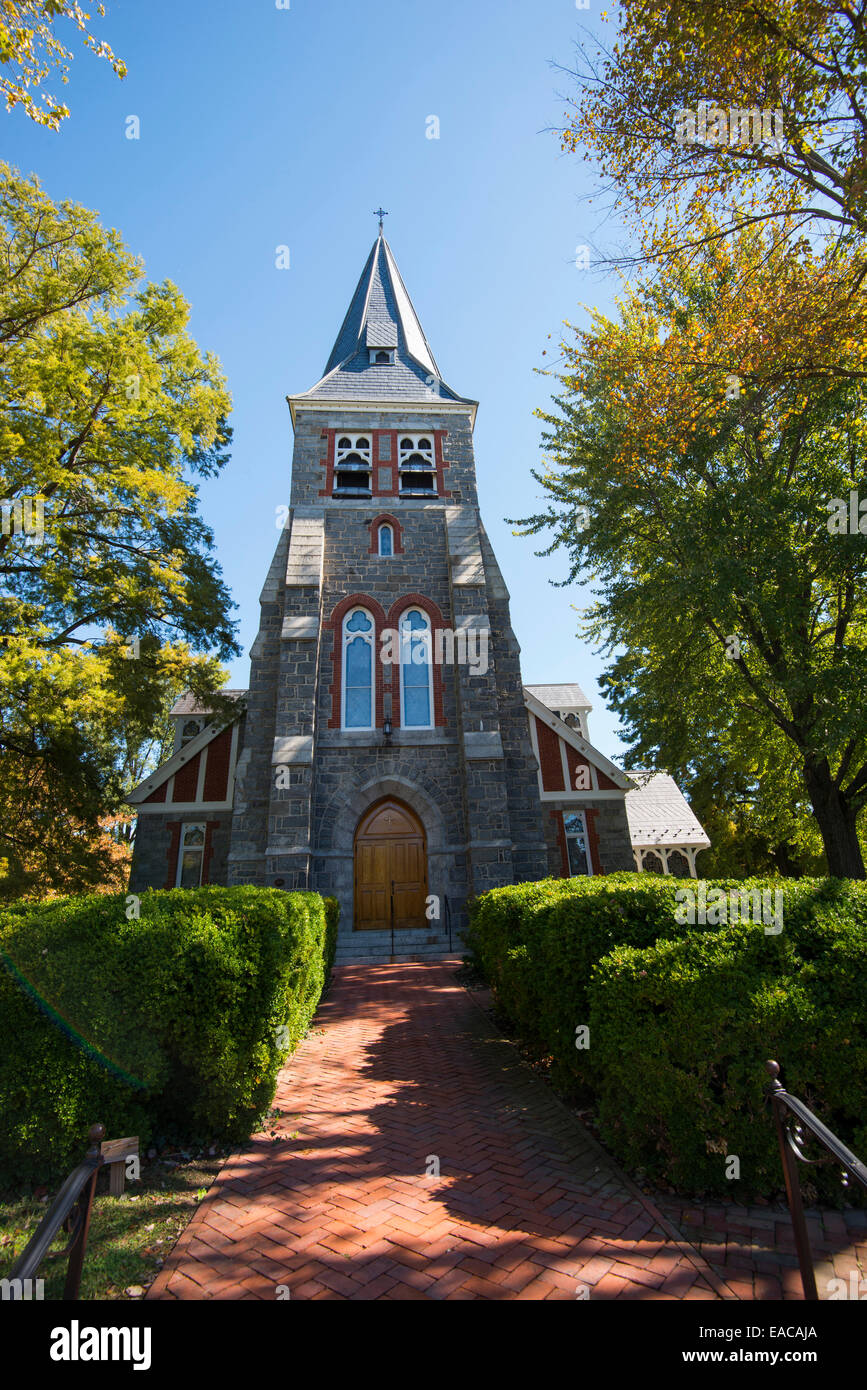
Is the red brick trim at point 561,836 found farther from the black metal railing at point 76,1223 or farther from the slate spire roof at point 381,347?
the black metal railing at point 76,1223

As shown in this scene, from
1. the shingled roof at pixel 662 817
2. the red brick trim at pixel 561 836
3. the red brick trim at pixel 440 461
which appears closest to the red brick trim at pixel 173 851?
the red brick trim at pixel 561 836

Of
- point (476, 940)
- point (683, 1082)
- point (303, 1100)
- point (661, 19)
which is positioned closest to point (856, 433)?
point (661, 19)

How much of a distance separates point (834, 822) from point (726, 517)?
6268 mm

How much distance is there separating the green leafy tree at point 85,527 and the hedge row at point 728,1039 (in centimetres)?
901

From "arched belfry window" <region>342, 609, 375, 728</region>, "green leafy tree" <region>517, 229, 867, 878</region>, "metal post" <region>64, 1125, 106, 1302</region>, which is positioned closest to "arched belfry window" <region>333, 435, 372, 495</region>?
"arched belfry window" <region>342, 609, 375, 728</region>

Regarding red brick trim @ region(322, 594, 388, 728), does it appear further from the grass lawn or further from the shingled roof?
the shingled roof

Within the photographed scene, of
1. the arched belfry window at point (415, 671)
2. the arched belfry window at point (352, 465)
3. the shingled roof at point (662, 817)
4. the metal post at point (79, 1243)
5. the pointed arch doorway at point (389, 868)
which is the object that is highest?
the arched belfry window at point (352, 465)

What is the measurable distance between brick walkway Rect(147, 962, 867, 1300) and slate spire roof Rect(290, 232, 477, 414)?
17478mm

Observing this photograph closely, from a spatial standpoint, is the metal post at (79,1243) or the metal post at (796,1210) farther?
the metal post at (796,1210)

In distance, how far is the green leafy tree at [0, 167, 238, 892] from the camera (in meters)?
10.4

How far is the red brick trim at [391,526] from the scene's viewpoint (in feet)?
55.8

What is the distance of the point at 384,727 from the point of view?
15195 mm

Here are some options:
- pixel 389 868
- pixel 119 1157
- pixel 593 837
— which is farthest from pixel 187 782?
pixel 119 1157
